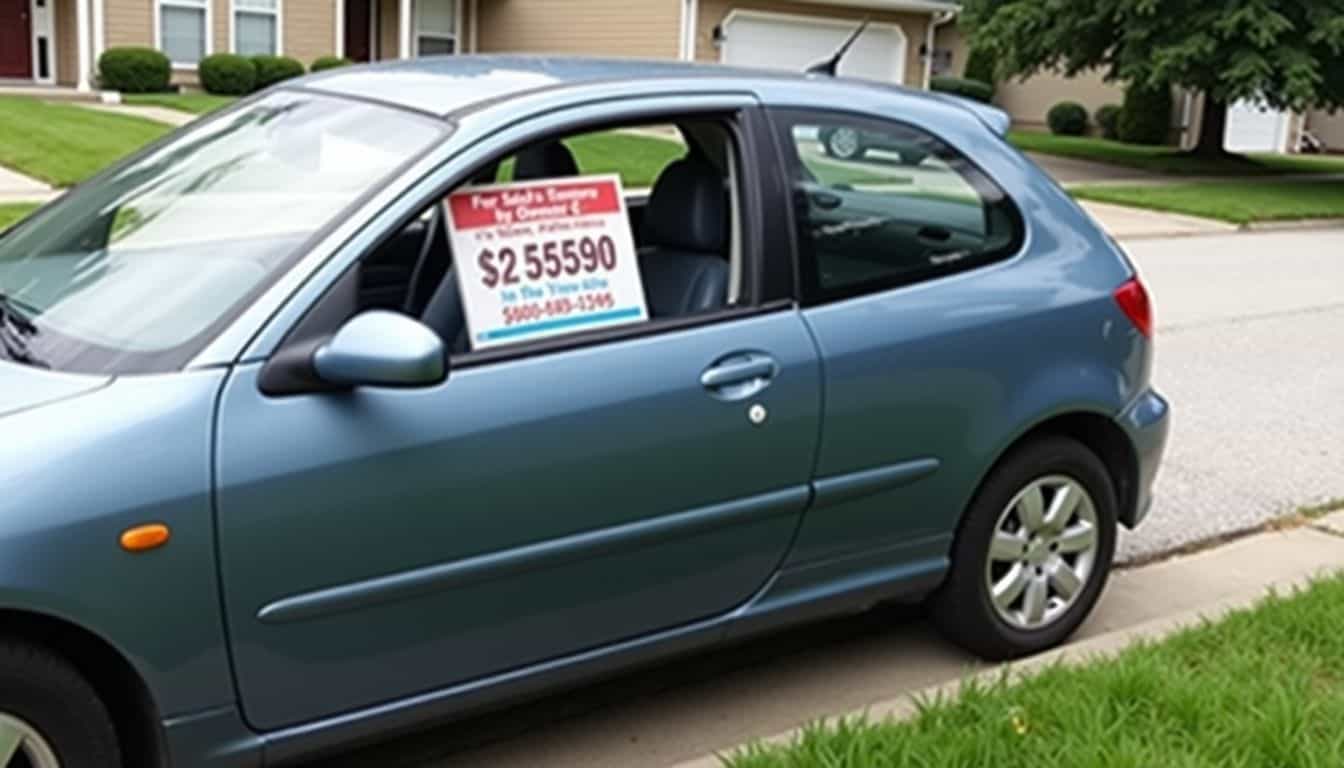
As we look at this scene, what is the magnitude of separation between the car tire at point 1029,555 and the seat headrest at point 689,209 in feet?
3.43

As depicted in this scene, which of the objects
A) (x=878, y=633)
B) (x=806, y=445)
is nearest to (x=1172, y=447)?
(x=878, y=633)

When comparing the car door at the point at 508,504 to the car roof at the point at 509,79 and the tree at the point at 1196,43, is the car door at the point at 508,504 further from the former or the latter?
the tree at the point at 1196,43

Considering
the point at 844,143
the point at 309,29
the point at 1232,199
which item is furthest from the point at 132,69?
the point at 844,143

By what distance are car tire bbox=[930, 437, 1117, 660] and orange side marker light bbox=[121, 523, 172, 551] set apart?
221cm

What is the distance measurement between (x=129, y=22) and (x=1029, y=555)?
24.9 metres

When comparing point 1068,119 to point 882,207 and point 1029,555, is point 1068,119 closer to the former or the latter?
point 1029,555

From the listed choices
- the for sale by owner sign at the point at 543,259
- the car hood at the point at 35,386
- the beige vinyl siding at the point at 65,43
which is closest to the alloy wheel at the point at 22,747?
the car hood at the point at 35,386

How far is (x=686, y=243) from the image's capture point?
13.0 ft

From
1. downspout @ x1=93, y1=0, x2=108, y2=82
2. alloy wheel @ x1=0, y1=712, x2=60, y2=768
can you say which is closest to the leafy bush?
downspout @ x1=93, y1=0, x2=108, y2=82

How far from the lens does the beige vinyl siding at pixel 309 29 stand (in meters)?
27.5

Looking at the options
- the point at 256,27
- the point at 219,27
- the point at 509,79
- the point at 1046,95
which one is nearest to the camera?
the point at 509,79

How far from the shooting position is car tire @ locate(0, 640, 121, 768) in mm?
2664

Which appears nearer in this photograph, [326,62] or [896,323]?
[896,323]

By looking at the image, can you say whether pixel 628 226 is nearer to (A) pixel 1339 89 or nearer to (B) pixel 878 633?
(B) pixel 878 633
